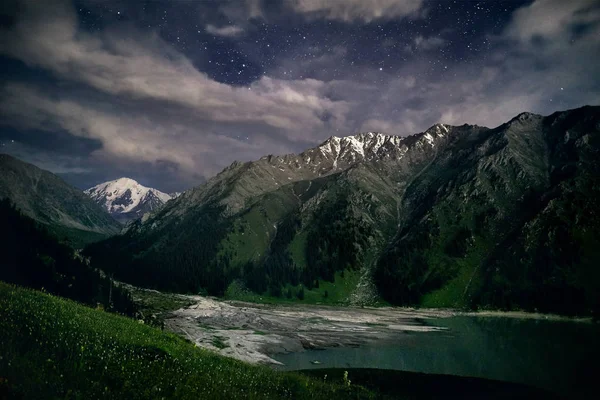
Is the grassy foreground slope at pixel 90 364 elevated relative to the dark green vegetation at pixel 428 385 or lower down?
elevated

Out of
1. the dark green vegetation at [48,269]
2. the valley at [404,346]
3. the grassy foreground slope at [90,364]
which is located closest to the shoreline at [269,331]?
the valley at [404,346]

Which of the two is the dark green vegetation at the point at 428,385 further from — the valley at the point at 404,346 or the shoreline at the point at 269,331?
the shoreline at the point at 269,331

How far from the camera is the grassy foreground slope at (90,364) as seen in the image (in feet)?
40.4

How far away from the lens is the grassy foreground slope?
484 inches

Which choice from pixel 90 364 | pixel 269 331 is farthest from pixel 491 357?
pixel 90 364

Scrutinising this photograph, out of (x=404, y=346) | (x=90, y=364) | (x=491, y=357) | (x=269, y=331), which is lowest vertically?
(x=269, y=331)

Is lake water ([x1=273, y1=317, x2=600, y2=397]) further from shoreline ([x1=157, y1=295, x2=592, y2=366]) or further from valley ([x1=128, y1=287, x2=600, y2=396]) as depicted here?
shoreline ([x1=157, y1=295, x2=592, y2=366])

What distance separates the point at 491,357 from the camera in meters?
70.2

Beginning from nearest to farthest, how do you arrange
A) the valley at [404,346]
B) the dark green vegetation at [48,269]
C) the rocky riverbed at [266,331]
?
the valley at [404,346], the rocky riverbed at [266,331], the dark green vegetation at [48,269]

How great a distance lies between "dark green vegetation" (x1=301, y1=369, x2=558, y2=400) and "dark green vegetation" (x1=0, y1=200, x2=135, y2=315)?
244 ft

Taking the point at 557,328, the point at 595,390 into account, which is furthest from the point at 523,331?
the point at 595,390

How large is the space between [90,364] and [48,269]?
130m

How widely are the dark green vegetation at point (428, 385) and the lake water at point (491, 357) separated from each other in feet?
12.4

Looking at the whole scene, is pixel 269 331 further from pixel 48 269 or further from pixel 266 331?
pixel 48 269
